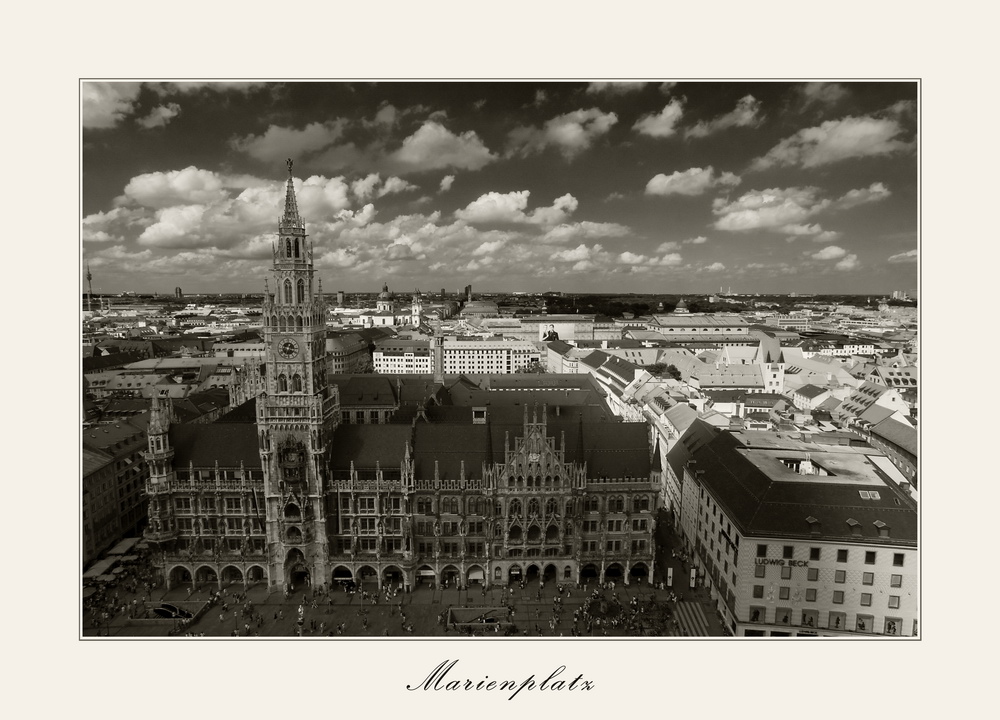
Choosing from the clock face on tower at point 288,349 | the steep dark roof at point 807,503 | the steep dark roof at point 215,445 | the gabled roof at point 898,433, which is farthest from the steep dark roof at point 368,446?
the gabled roof at point 898,433

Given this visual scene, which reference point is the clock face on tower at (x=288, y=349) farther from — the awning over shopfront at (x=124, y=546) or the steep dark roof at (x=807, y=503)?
the steep dark roof at (x=807, y=503)

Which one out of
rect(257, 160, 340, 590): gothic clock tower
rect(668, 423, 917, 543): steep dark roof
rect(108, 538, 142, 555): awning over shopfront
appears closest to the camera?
rect(668, 423, 917, 543): steep dark roof

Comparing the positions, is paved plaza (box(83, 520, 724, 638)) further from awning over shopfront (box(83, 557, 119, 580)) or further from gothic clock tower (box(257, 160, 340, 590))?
gothic clock tower (box(257, 160, 340, 590))

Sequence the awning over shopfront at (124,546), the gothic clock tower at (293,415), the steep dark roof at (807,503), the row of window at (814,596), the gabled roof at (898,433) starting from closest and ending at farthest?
the row of window at (814,596), the steep dark roof at (807,503), the gothic clock tower at (293,415), the awning over shopfront at (124,546), the gabled roof at (898,433)

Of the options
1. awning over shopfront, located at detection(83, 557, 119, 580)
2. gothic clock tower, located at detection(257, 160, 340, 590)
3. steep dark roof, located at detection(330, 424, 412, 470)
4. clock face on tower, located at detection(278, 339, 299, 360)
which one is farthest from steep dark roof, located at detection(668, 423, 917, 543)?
awning over shopfront, located at detection(83, 557, 119, 580)

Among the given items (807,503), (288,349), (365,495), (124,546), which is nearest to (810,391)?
(807,503)

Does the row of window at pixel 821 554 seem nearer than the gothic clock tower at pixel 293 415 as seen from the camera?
Yes

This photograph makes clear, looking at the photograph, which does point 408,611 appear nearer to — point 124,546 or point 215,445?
point 215,445

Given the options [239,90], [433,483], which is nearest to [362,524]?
[433,483]
